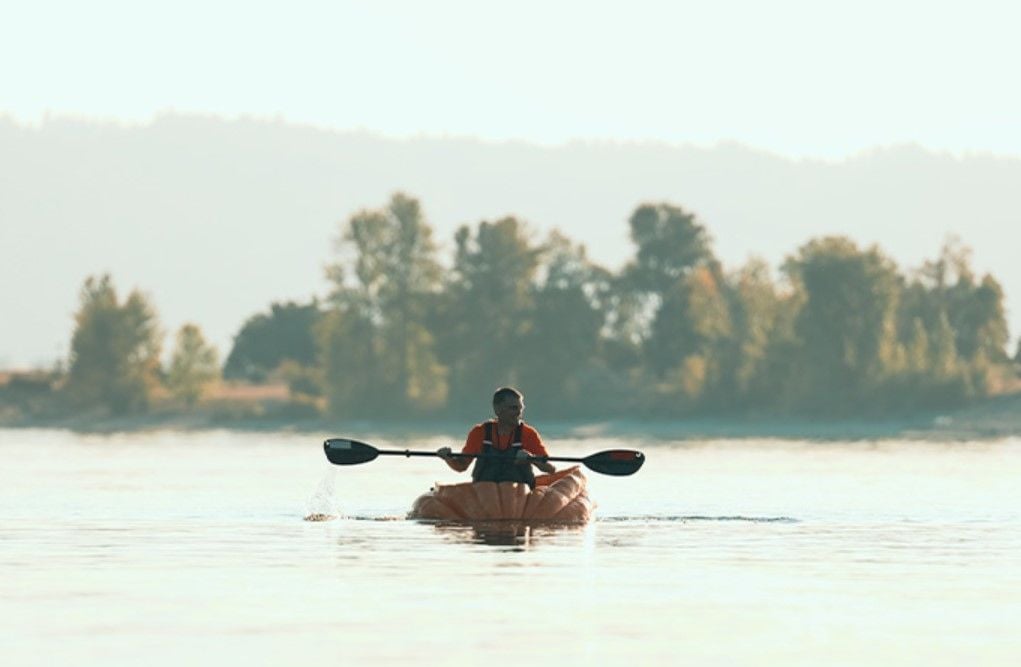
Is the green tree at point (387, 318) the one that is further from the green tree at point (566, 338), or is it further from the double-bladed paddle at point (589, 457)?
the double-bladed paddle at point (589, 457)

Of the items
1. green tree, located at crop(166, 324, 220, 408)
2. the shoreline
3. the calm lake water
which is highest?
green tree, located at crop(166, 324, 220, 408)

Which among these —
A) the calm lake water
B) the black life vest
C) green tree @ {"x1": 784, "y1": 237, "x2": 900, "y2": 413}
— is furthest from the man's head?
green tree @ {"x1": 784, "y1": 237, "x2": 900, "y2": 413}

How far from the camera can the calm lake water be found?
19.7m

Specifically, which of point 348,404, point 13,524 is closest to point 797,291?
point 348,404

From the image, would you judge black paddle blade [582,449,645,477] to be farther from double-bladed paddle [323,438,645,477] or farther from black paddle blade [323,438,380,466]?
black paddle blade [323,438,380,466]

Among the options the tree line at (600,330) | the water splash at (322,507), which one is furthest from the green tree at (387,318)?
the water splash at (322,507)

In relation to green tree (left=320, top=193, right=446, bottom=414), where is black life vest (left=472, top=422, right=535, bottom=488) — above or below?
below

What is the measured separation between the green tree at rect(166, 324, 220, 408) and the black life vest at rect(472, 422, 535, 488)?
145 metres

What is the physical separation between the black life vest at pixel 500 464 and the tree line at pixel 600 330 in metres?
117

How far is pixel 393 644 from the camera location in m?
19.7

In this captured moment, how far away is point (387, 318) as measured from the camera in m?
170

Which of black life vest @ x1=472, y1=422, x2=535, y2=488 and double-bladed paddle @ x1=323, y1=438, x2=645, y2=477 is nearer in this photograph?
black life vest @ x1=472, y1=422, x2=535, y2=488

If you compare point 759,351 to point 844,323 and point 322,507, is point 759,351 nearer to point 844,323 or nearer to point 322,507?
point 844,323

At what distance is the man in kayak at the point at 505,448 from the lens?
1409 inches
